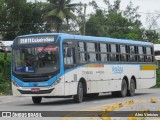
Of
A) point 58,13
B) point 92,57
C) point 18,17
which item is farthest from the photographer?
point 18,17

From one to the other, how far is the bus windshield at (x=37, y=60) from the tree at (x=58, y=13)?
44742 mm

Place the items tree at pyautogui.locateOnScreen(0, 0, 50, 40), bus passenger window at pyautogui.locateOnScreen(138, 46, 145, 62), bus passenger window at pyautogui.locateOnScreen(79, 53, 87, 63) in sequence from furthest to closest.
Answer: tree at pyautogui.locateOnScreen(0, 0, 50, 40) → bus passenger window at pyautogui.locateOnScreen(138, 46, 145, 62) → bus passenger window at pyautogui.locateOnScreen(79, 53, 87, 63)

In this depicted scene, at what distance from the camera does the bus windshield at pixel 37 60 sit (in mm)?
22453

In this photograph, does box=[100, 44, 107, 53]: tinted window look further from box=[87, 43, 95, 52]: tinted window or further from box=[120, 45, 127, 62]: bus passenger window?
box=[120, 45, 127, 62]: bus passenger window

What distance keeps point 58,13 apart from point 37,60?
46435mm

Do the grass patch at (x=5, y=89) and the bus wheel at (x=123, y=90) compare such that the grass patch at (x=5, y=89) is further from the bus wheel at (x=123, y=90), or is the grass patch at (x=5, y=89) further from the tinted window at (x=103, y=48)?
the tinted window at (x=103, y=48)

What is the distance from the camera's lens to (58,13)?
6862cm

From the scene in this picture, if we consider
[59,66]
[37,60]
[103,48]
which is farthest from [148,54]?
[37,60]

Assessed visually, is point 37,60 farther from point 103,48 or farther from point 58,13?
point 58,13

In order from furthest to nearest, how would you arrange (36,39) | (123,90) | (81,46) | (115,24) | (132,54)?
(115,24), (132,54), (123,90), (81,46), (36,39)

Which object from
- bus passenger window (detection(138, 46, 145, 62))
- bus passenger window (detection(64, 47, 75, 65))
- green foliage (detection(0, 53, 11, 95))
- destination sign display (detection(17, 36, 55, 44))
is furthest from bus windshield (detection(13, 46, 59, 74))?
green foliage (detection(0, 53, 11, 95))

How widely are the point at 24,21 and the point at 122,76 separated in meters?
46.3

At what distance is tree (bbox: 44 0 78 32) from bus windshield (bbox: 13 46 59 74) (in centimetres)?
4474

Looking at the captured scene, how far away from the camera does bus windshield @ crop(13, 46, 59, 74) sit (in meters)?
22.5
